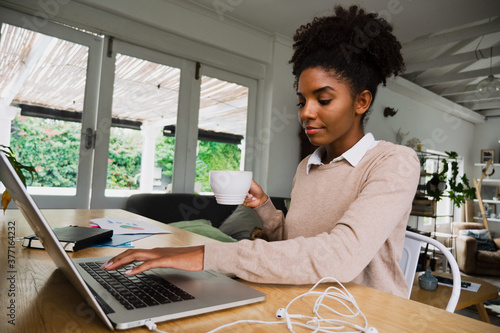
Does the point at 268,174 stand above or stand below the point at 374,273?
above

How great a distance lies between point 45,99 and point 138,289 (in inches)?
105

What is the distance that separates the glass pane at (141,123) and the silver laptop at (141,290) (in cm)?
254

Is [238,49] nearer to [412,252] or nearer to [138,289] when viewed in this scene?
[412,252]

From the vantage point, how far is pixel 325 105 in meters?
0.88

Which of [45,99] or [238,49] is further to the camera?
[238,49]

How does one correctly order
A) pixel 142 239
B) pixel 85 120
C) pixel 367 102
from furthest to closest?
pixel 85 120 → pixel 142 239 → pixel 367 102

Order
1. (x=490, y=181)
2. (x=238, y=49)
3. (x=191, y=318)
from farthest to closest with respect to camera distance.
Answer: (x=490, y=181) < (x=238, y=49) < (x=191, y=318)

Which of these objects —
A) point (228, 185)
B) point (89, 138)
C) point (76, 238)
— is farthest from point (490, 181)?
point (76, 238)

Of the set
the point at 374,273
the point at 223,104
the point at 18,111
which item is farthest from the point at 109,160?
the point at 374,273

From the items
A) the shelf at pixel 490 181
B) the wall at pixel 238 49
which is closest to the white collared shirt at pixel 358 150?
the wall at pixel 238 49

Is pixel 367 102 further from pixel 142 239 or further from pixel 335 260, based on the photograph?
pixel 142 239

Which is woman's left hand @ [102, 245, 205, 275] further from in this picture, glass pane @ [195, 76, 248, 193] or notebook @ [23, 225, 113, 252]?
glass pane @ [195, 76, 248, 193]

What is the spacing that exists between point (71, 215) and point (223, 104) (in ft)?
8.58

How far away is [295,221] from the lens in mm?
1053
